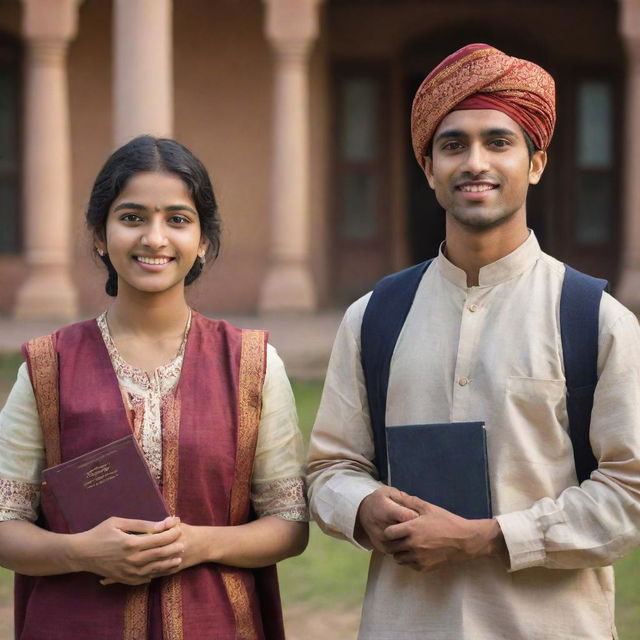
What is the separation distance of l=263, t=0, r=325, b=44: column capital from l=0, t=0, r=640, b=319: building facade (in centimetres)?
2

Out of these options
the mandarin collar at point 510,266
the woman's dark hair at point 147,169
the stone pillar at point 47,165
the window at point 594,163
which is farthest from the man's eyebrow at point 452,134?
the window at point 594,163

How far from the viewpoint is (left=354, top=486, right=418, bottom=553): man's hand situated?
8.13 feet

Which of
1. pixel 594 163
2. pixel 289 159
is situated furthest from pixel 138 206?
pixel 594 163

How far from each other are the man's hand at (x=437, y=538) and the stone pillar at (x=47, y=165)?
984cm

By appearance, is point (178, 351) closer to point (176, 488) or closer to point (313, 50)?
point (176, 488)

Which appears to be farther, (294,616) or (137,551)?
(294,616)

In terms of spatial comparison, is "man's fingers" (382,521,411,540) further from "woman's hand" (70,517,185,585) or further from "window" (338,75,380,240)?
"window" (338,75,380,240)

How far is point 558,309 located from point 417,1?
11669 mm

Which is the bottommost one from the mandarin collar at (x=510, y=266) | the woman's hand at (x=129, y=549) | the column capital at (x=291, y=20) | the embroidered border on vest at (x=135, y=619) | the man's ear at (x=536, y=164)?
the embroidered border on vest at (x=135, y=619)

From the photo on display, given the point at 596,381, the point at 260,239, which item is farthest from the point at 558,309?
the point at 260,239

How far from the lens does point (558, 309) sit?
8.46 feet

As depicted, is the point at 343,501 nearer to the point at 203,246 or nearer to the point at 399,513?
the point at 399,513

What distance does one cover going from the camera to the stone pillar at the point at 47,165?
11.8 metres

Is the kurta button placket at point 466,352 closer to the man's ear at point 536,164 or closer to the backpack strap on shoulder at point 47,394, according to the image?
the man's ear at point 536,164
